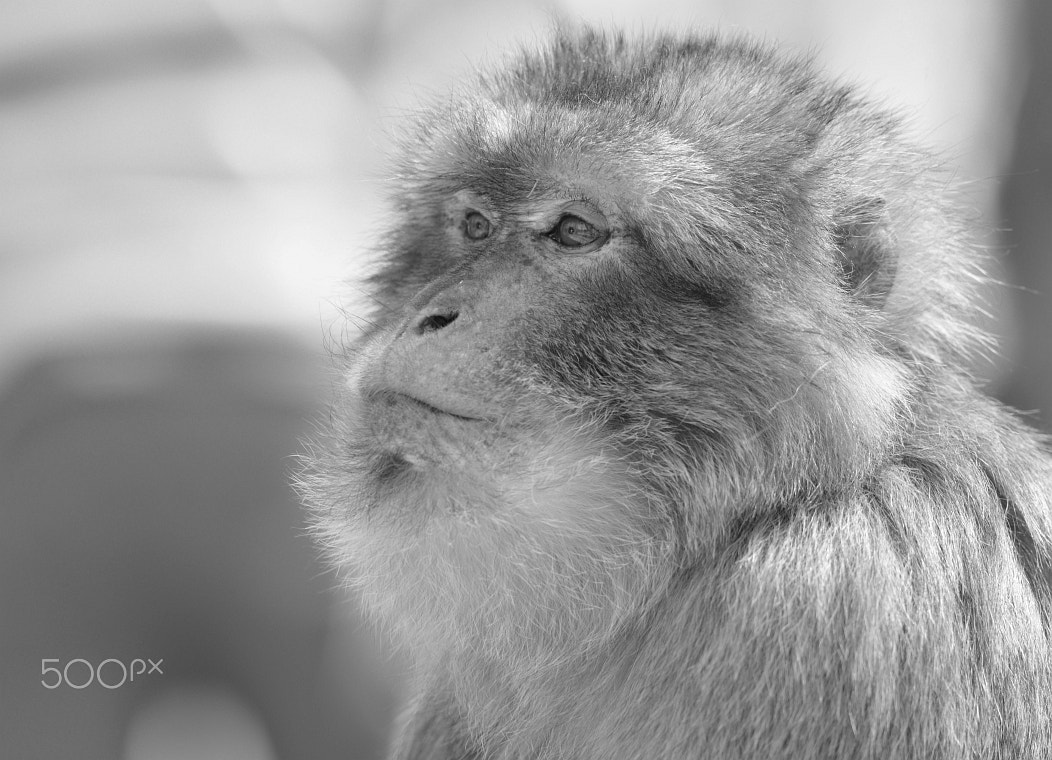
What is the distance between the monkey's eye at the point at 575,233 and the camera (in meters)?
2.07

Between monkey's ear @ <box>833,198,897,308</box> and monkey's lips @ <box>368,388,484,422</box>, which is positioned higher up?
monkey's ear @ <box>833,198,897,308</box>

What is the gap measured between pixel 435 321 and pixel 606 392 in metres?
0.32

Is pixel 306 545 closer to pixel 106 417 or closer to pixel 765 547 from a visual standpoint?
pixel 106 417

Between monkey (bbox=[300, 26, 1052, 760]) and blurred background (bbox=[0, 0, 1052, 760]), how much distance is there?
0.75 meters

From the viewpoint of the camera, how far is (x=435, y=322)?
2.00 m

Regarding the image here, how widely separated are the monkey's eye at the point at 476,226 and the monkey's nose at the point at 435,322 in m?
A: 0.34

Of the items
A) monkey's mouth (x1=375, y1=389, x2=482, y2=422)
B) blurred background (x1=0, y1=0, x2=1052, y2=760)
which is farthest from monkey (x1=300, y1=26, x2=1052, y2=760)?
blurred background (x1=0, y1=0, x2=1052, y2=760)

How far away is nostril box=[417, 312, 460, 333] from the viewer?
199 centimetres

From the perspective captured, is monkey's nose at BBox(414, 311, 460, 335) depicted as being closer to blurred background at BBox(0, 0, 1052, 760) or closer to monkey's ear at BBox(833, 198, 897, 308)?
monkey's ear at BBox(833, 198, 897, 308)

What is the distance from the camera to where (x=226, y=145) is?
202 inches

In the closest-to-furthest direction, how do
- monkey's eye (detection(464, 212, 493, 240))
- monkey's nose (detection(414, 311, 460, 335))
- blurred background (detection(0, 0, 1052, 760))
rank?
monkey's nose (detection(414, 311, 460, 335)), monkey's eye (detection(464, 212, 493, 240)), blurred background (detection(0, 0, 1052, 760))

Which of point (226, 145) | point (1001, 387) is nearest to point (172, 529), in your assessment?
point (226, 145)

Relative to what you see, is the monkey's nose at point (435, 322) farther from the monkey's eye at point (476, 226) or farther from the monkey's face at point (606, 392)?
the monkey's eye at point (476, 226)

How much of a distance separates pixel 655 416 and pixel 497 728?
2.37ft
